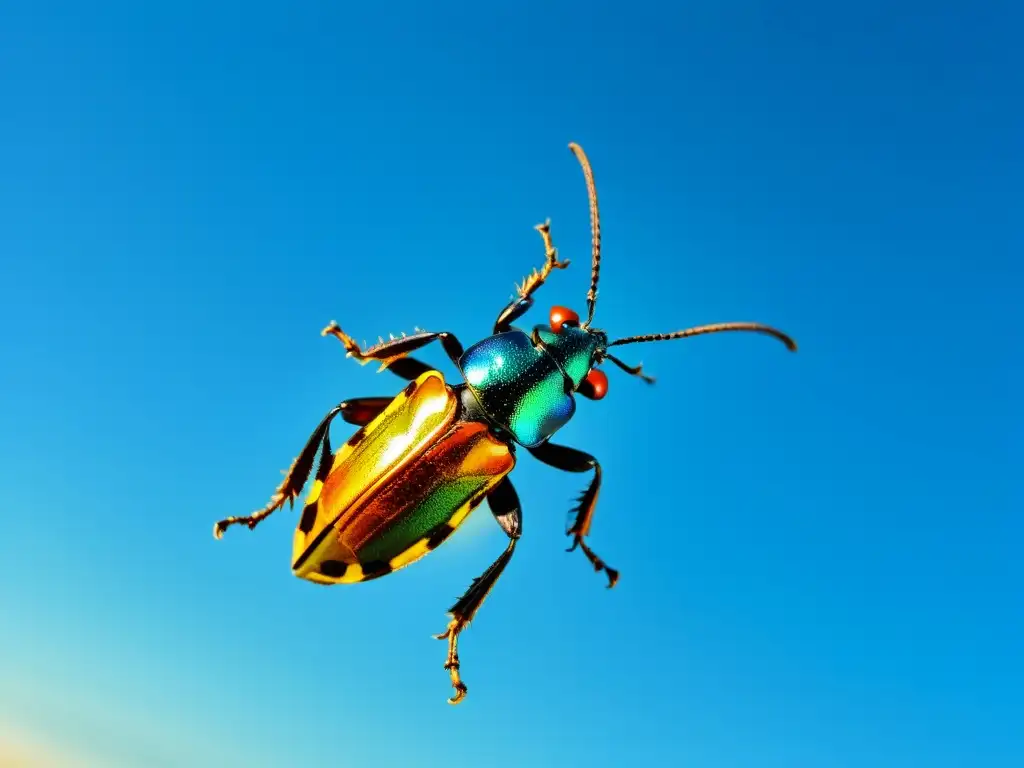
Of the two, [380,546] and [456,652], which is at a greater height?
[380,546]

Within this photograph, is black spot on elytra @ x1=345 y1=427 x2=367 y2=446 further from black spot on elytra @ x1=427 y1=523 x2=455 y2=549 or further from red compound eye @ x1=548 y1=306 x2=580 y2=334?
red compound eye @ x1=548 y1=306 x2=580 y2=334

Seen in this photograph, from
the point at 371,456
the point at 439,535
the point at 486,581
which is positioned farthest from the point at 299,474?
the point at 486,581

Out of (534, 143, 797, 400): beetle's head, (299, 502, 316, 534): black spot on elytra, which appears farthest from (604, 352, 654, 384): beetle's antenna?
(299, 502, 316, 534): black spot on elytra

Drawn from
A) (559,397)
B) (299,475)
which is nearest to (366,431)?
(299,475)

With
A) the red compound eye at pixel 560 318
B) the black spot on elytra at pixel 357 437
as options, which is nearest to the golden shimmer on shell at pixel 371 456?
the black spot on elytra at pixel 357 437

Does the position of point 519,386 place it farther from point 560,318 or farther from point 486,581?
point 486,581

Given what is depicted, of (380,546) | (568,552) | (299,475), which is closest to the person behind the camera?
(380,546)

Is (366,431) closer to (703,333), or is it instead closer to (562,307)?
(562,307)
